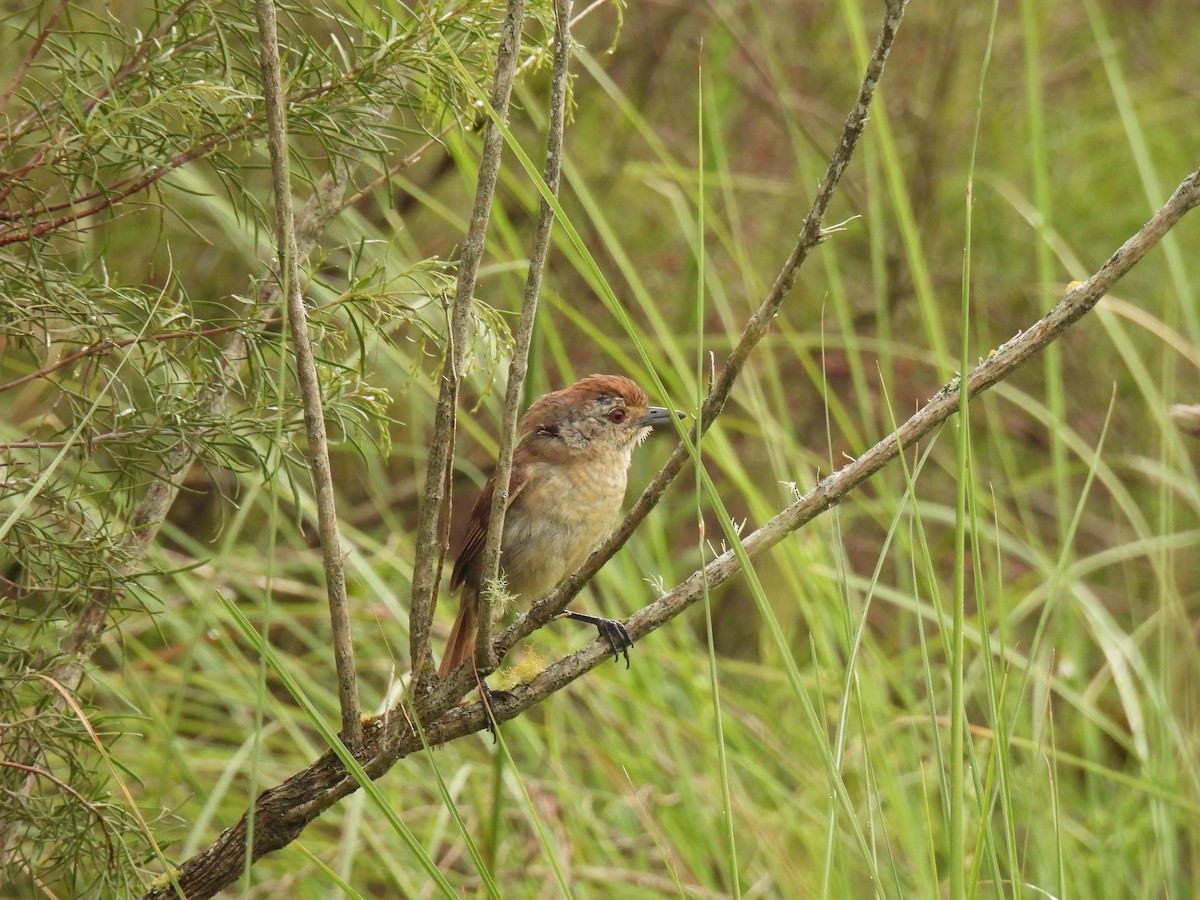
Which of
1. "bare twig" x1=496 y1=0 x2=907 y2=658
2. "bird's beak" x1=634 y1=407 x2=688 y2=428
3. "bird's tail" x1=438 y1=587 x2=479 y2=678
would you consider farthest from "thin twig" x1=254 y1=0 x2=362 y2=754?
"bird's beak" x1=634 y1=407 x2=688 y2=428

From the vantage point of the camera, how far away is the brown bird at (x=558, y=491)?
10.6 ft

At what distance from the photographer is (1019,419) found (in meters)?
5.98

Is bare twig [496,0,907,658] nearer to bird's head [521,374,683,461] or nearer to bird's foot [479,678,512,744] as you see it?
bird's foot [479,678,512,744]

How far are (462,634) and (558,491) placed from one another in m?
0.45

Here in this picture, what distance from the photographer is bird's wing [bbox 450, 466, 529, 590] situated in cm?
332

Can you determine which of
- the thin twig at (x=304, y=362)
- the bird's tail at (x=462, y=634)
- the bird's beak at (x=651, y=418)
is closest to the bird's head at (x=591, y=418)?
the bird's beak at (x=651, y=418)

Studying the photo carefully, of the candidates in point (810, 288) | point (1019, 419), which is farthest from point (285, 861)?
point (1019, 419)

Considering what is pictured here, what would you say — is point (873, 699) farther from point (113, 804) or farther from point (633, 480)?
point (633, 480)

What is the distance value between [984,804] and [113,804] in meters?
1.24

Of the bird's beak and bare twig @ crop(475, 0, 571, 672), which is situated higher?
bare twig @ crop(475, 0, 571, 672)

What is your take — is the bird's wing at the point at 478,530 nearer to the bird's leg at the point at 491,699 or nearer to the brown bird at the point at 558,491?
the brown bird at the point at 558,491

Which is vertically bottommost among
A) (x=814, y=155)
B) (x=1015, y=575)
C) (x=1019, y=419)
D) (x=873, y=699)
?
(x=1015, y=575)

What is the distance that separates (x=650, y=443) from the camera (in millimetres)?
5805

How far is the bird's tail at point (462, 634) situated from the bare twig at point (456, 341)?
1.37m
